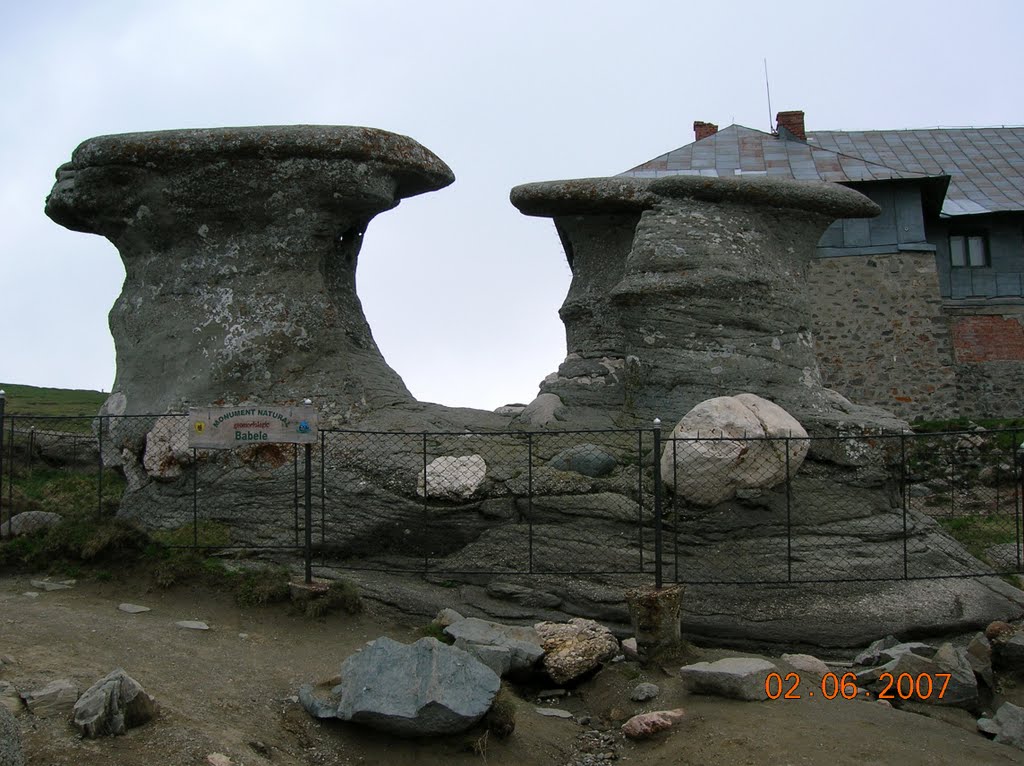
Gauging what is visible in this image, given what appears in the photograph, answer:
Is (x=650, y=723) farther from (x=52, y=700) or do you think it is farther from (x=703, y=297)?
(x=703, y=297)

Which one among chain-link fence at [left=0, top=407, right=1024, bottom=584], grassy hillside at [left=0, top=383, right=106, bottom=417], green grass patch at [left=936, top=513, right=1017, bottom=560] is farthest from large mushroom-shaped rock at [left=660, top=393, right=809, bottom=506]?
grassy hillside at [left=0, top=383, right=106, bottom=417]

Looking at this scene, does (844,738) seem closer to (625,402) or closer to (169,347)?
(625,402)

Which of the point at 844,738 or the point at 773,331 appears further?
the point at 773,331

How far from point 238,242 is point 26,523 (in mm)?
2485

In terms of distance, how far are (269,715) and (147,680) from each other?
658mm

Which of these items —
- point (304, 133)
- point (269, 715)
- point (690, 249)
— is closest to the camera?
point (269, 715)

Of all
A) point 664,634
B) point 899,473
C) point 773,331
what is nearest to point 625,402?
point 773,331

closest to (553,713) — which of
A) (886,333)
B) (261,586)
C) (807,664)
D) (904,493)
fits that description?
(807,664)

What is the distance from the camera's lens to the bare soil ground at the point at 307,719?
5.23 meters

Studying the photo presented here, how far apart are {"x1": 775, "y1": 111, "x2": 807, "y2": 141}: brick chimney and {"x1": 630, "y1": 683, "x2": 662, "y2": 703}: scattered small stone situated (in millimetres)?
18776

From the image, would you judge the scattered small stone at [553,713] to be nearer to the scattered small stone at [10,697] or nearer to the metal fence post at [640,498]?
the metal fence post at [640,498]

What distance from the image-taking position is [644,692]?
6.45 metres

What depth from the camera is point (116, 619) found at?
696 centimetres

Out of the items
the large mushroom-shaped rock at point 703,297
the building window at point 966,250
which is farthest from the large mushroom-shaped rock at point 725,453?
the building window at point 966,250
